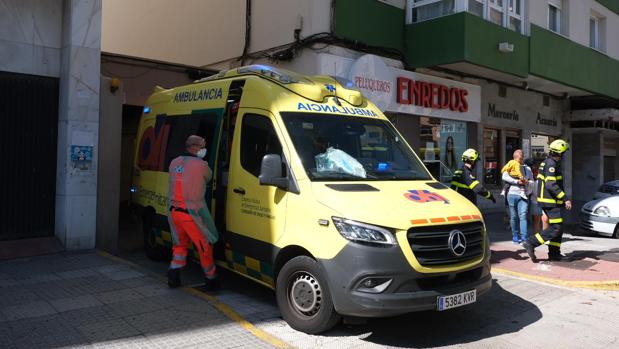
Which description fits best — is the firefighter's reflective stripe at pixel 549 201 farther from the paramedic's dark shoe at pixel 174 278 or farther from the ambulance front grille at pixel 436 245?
the paramedic's dark shoe at pixel 174 278

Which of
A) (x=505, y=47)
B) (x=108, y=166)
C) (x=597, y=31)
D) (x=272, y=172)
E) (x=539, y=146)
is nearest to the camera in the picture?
(x=272, y=172)

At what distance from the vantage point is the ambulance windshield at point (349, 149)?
5.04 m

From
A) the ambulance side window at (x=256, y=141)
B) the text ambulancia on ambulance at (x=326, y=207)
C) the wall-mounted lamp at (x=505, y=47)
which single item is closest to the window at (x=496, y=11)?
the wall-mounted lamp at (x=505, y=47)

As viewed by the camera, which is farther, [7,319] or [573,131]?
[573,131]

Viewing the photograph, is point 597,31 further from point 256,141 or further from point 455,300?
point 455,300

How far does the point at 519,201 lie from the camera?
9758 millimetres

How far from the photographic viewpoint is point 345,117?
222 inches

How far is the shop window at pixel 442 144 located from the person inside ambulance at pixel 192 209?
8.84 meters

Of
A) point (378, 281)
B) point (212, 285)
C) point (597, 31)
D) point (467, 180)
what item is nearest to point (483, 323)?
point (378, 281)

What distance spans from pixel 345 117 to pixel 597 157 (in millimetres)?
18912

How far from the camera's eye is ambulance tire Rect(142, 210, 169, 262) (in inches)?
295

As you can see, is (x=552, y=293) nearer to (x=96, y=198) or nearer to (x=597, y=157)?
(x=96, y=198)

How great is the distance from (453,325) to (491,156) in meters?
11.8

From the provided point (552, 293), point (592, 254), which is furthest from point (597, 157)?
point (552, 293)
